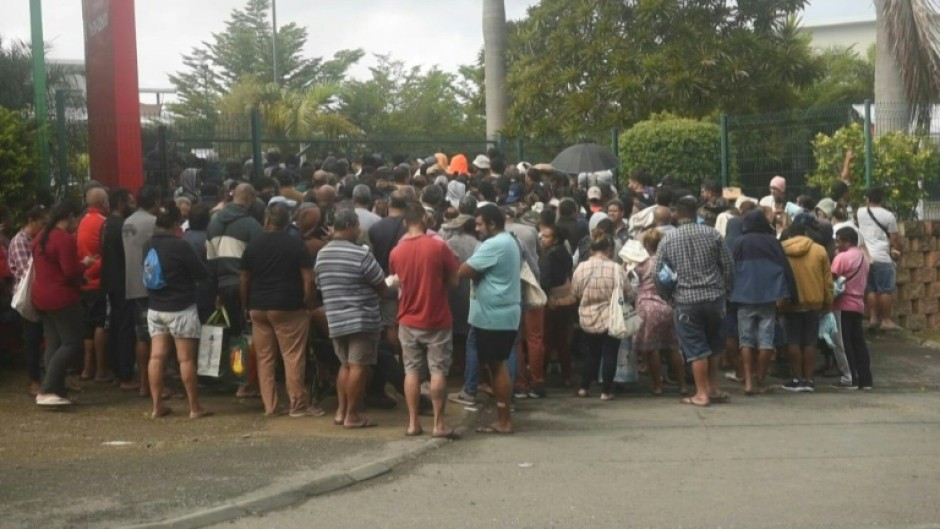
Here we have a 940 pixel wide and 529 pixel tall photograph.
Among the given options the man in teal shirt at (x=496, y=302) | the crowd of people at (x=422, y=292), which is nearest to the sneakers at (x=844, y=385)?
the crowd of people at (x=422, y=292)

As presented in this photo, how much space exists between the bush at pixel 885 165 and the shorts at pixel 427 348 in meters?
8.85

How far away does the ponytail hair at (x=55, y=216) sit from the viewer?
448 inches

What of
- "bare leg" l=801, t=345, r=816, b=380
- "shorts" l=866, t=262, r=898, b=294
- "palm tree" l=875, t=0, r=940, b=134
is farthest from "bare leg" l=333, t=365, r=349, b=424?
"palm tree" l=875, t=0, r=940, b=134

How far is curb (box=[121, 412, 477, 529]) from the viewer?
7742mm

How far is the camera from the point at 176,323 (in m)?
10.9

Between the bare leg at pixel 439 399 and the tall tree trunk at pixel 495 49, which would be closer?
the bare leg at pixel 439 399

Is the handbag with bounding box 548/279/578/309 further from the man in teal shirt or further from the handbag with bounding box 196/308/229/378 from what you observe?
the handbag with bounding box 196/308/229/378

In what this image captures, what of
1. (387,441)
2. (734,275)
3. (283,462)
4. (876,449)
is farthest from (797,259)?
(283,462)

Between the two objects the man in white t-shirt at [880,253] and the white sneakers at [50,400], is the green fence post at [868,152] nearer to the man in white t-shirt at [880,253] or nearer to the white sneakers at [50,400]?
the man in white t-shirt at [880,253]

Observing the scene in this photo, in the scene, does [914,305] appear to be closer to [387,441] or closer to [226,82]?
[387,441]

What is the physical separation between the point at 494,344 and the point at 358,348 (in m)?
1.13

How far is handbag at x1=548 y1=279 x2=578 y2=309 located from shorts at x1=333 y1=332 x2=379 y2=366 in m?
2.56

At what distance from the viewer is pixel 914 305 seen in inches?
687

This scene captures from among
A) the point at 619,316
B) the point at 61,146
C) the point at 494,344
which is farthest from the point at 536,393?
the point at 61,146
